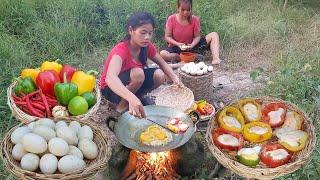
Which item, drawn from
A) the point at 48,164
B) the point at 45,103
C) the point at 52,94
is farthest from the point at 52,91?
the point at 48,164

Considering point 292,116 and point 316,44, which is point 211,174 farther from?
point 316,44

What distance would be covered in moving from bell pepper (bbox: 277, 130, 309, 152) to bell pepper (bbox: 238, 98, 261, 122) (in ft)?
0.76

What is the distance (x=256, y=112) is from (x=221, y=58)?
3.13 metres

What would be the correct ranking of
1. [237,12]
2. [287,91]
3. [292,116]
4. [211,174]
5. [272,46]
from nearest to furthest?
[292,116] → [211,174] → [287,91] → [272,46] → [237,12]

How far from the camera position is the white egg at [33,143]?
274 cm

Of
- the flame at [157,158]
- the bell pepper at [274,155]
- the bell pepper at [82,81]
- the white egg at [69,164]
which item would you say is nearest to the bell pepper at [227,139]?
the bell pepper at [274,155]

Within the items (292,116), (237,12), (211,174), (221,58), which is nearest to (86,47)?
(221,58)

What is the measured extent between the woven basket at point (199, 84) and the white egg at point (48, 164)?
2.49 metres

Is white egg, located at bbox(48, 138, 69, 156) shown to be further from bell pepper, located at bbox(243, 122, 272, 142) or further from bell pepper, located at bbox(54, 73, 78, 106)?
bell pepper, located at bbox(243, 122, 272, 142)

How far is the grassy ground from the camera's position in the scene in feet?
19.0

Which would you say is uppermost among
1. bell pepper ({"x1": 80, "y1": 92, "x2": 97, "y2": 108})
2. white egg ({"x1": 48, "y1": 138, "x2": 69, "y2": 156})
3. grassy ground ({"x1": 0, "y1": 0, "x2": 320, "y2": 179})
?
white egg ({"x1": 48, "y1": 138, "x2": 69, "y2": 156})

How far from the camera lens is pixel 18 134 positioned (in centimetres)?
292

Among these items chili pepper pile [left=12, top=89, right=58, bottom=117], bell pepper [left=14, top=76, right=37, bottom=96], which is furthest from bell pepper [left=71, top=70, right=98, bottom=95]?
bell pepper [left=14, top=76, right=37, bottom=96]

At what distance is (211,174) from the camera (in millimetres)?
3764
